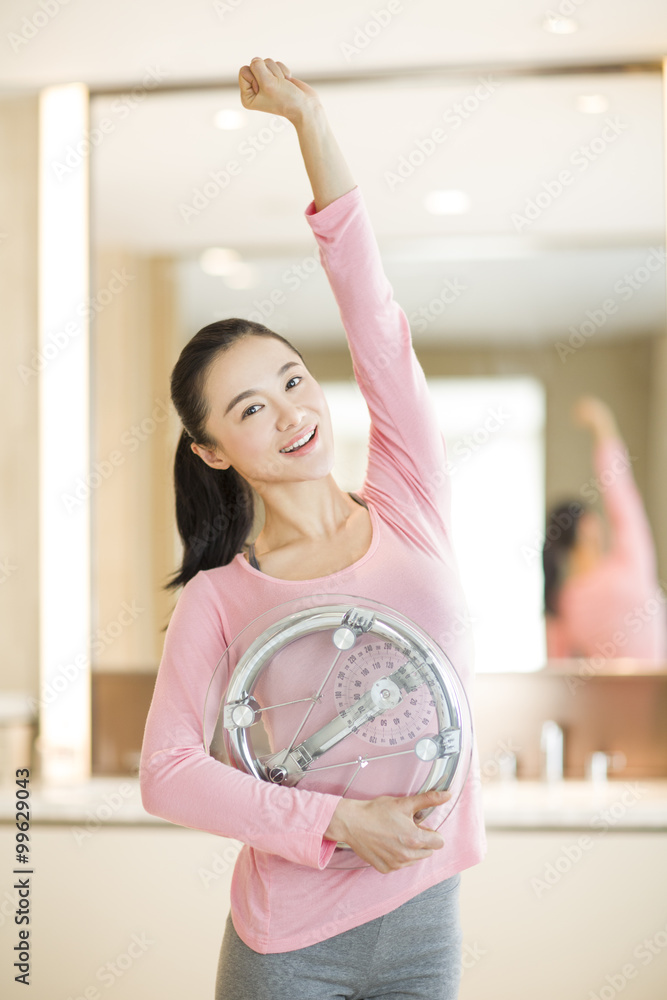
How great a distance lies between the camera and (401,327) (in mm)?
1041

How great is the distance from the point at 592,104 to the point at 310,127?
1083mm

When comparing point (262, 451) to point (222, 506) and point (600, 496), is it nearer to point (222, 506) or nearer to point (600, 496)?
point (222, 506)

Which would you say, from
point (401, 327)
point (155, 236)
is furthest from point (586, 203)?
point (401, 327)

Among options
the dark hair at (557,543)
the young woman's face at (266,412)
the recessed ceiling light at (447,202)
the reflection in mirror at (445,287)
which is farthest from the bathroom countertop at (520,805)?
Answer: the recessed ceiling light at (447,202)

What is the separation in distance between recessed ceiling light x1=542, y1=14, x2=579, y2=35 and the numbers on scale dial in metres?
1.29

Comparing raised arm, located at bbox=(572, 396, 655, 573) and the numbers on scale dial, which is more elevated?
raised arm, located at bbox=(572, 396, 655, 573)

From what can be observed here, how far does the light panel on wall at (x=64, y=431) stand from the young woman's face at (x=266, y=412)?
1.05 m

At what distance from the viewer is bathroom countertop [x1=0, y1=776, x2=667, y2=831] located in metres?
1.67

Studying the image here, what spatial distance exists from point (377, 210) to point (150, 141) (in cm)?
49

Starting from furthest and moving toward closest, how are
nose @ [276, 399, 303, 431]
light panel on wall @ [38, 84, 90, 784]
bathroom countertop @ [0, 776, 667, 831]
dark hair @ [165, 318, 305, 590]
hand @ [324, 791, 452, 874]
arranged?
light panel on wall @ [38, 84, 90, 784], bathroom countertop @ [0, 776, 667, 831], dark hair @ [165, 318, 305, 590], nose @ [276, 399, 303, 431], hand @ [324, 791, 452, 874]

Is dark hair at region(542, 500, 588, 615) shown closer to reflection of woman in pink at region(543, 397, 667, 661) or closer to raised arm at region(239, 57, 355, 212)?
reflection of woman in pink at region(543, 397, 667, 661)

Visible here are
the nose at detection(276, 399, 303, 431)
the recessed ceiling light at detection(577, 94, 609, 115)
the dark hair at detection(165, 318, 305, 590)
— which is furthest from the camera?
the recessed ceiling light at detection(577, 94, 609, 115)

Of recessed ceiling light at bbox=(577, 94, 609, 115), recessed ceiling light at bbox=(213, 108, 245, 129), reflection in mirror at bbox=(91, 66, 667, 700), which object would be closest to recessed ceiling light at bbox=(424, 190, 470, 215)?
reflection in mirror at bbox=(91, 66, 667, 700)

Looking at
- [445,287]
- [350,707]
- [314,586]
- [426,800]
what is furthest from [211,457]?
[445,287]
